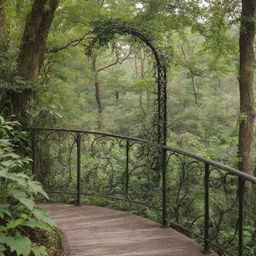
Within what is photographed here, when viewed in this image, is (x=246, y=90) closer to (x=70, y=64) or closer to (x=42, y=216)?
(x=42, y=216)

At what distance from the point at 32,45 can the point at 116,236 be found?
12.6ft

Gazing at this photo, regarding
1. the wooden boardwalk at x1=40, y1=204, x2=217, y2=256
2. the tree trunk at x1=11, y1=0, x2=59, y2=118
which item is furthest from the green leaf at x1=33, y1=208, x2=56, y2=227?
the tree trunk at x1=11, y1=0, x2=59, y2=118

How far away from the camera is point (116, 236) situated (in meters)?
3.66

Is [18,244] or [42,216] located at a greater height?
[42,216]

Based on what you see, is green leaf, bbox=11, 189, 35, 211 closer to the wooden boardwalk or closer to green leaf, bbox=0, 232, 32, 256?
green leaf, bbox=0, 232, 32, 256

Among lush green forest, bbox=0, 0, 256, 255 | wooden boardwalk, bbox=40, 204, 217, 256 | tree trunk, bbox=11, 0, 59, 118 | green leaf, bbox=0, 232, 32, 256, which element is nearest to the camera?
green leaf, bbox=0, 232, 32, 256

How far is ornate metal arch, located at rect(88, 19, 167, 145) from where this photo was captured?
18.2ft

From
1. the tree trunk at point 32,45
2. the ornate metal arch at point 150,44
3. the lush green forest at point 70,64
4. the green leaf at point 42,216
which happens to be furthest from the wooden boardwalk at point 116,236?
the tree trunk at point 32,45

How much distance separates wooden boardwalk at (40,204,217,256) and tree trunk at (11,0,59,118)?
220 cm

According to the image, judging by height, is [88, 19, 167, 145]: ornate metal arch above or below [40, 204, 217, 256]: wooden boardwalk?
above

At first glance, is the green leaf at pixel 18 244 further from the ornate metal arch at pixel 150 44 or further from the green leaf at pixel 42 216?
the ornate metal arch at pixel 150 44

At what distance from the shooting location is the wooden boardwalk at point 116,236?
3.26m

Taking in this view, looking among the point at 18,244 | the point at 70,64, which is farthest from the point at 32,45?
the point at 70,64

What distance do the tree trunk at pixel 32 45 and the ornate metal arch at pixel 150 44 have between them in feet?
2.98
